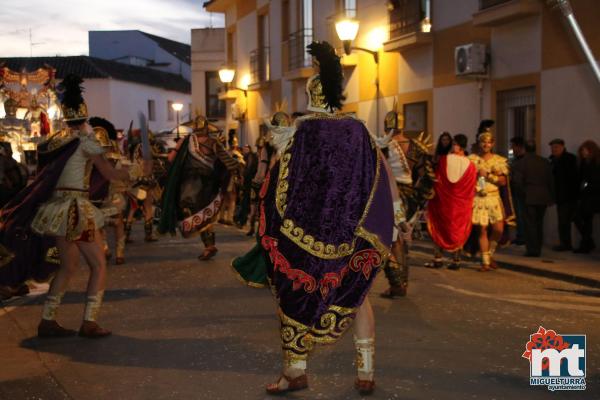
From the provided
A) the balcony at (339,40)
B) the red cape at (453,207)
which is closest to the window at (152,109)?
the balcony at (339,40)

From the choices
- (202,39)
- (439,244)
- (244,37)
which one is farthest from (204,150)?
(202,39)

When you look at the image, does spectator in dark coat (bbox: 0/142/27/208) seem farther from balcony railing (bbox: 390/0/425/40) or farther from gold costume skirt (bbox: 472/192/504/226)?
balcony railing (bbox: 390/0/425/40)

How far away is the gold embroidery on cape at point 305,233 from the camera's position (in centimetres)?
494

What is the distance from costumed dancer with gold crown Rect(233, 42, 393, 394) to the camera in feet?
16.3

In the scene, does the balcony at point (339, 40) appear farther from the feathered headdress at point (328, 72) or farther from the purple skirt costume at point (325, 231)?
the purple skirt costume at point (325, 231)

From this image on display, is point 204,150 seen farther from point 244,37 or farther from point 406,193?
point 244,37

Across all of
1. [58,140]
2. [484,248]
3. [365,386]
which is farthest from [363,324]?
[484,248]

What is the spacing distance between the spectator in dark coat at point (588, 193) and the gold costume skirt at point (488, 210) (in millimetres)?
2000

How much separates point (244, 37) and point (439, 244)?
70.3 ft

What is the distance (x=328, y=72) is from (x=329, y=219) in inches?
36.6

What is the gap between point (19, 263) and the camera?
24.3 ft

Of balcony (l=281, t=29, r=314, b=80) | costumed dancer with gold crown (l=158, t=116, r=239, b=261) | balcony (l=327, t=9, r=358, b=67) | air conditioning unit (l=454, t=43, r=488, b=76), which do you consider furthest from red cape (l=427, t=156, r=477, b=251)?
balcony (l=281, t=29, r=314, b=80)

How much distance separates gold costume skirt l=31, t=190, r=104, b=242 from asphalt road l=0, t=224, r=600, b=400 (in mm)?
913

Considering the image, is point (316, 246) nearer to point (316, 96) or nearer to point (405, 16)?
point (316, 96)
